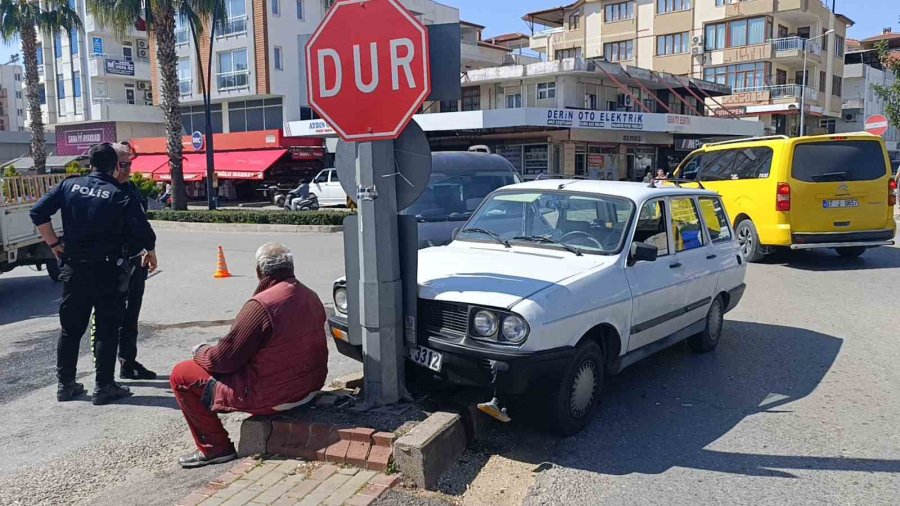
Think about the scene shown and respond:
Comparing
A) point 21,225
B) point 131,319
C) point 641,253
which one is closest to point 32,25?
point 21,225

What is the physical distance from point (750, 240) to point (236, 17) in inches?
1437

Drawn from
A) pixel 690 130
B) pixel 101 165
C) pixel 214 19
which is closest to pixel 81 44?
pixel 214 19

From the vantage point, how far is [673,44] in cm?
5500

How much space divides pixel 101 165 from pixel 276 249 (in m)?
2.07

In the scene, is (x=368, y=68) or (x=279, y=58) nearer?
(x=368, y=68)

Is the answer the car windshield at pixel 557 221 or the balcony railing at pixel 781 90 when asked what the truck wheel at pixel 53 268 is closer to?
the car windshield at pixel 557 221

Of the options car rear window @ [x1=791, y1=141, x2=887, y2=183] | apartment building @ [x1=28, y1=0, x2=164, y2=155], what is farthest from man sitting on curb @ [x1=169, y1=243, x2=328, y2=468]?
apartment building @ [x1=28, y1=0, x2=164, y2=155]

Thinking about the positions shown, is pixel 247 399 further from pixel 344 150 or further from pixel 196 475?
pixel 344 150

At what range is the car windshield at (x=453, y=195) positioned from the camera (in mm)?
9555

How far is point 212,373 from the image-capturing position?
13.7 ft

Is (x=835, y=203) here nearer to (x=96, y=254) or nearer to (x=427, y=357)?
(x=427, y=357)

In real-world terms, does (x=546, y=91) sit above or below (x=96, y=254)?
above

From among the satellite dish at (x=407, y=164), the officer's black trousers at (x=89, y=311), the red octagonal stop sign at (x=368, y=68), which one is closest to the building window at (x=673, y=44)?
the satellite dish at (x=407, y=164)

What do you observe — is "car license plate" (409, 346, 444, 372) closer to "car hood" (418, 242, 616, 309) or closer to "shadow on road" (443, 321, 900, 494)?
"car hood" (418, 242, 616, 309)
